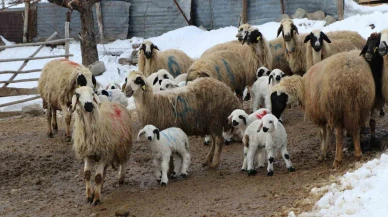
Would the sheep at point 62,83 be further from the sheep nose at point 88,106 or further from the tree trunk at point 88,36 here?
the tree trunk at point 88,36

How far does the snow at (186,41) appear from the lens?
17.6m

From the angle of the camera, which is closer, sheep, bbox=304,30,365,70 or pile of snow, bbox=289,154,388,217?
pile of snow, bbox=289,154,388,217

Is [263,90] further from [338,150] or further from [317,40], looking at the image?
[338,150]

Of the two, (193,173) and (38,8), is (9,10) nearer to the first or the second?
(38,8)

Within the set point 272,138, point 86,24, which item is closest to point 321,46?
point 272,138

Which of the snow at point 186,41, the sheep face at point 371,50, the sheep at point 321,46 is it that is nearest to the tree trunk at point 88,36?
the snow at point 186,41

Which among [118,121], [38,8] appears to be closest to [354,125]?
[118,121]

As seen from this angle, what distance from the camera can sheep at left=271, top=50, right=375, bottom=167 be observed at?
26.5ft

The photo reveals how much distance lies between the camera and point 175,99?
30.8 ft

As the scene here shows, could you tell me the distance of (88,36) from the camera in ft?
60.9

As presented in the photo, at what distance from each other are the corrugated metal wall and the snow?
608mm

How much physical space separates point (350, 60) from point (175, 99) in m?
2.72

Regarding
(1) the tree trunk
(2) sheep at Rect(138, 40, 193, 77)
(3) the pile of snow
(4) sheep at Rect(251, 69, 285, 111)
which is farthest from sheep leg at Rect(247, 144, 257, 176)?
(1) the tree trunk

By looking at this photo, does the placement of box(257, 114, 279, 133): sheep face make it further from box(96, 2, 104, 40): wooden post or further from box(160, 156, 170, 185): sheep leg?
box(96, 2, 104, 40): wooden post
